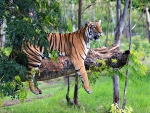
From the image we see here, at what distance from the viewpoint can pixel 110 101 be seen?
984cm

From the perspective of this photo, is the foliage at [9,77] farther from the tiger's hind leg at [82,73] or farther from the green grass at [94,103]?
the green grass at [94,103]

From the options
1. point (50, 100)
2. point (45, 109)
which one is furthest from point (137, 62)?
point (50, 100)

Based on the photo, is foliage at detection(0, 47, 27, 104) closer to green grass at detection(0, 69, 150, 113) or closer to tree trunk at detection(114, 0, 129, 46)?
green grass at detection(0, 69, 150, 113)

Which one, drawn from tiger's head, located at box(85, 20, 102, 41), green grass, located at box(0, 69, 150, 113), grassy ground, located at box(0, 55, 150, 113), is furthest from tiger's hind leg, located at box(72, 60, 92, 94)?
green grass, located at box(0, 69, 150, 113)

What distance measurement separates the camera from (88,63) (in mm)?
7309

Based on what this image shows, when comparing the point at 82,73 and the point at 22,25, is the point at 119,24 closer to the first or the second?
the point at 82,73

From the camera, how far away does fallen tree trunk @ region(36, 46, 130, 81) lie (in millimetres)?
6781

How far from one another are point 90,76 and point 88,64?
0.85 ft

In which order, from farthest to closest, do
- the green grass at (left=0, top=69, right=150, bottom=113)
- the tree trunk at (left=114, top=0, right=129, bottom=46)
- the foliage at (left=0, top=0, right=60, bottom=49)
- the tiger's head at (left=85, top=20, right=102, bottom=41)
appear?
1. the green grass at (left=0, top=69, right=150, bottom=113)
2. the tree trunk at (left=114, top=0, right=129, bottom=46)
3. the tiger's head at (left=85, top=20, right=102, bottom=41)
4. the foliage at (left=0, top=0, right=60, bottom=49)

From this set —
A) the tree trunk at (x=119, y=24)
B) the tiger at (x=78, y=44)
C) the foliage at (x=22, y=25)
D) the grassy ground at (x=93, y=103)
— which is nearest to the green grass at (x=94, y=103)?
the grassy ground at (x=93, y=103)

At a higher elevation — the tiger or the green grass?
the tiger

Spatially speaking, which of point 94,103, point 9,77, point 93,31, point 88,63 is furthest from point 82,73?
point 94,103

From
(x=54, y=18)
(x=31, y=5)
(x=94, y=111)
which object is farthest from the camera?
(x=94, y=111)

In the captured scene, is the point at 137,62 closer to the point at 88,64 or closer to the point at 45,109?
the point at 88,64
